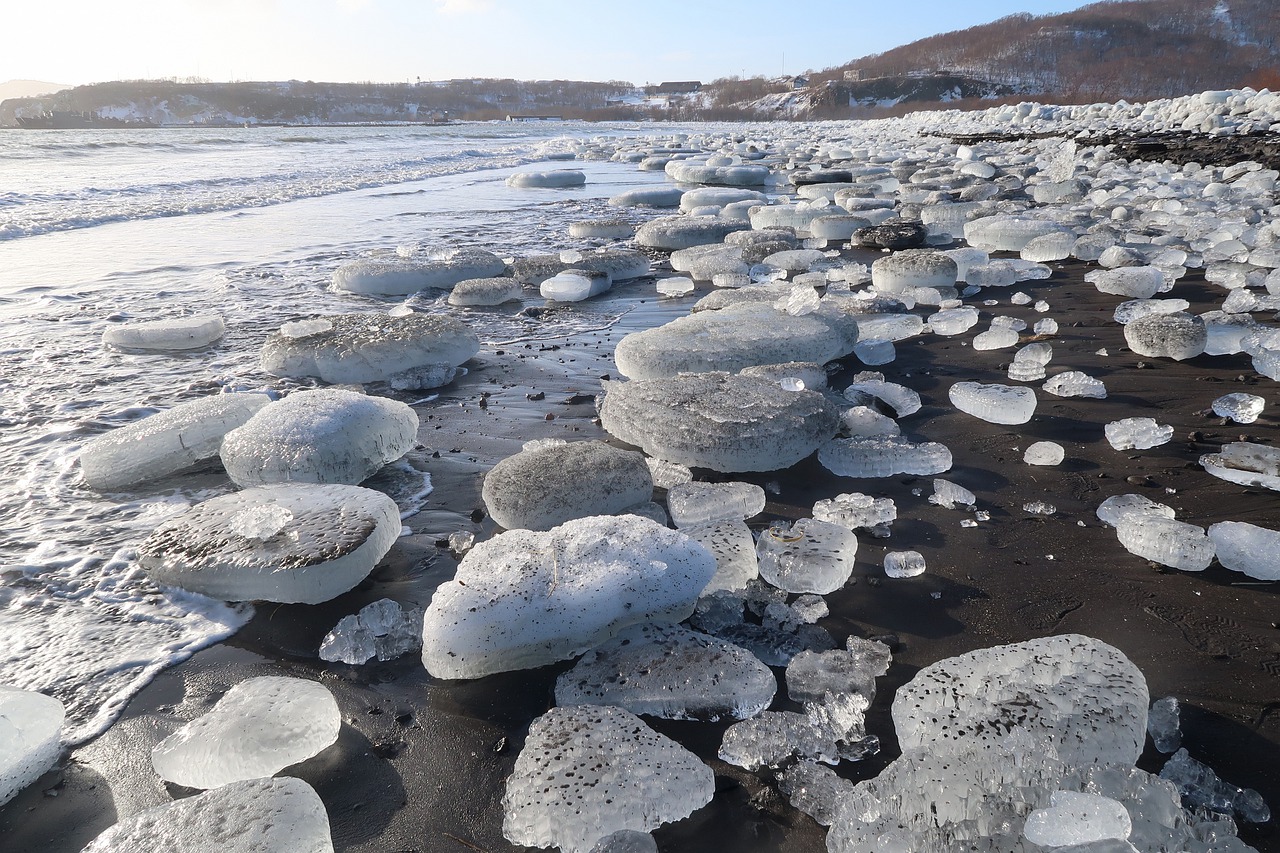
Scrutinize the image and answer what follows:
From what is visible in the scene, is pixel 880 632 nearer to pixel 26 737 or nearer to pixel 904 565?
pixel 904 565

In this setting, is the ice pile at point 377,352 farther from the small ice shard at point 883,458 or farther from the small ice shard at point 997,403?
the small ice shard at point 997,403

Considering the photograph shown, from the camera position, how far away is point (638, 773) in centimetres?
94

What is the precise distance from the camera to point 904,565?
1.40 m

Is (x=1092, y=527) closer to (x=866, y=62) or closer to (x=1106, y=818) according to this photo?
(x=1106, y=818)

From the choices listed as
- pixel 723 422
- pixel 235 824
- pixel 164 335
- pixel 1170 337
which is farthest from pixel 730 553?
pixel 164 335

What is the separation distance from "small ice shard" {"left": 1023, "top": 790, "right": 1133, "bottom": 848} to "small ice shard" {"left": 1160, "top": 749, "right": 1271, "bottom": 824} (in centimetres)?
19

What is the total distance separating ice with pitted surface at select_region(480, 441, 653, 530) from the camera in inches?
61.5

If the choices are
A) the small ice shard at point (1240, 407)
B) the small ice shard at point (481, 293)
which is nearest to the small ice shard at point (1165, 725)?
the small ice shard at point (1240, 407)

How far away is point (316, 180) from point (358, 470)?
931cm

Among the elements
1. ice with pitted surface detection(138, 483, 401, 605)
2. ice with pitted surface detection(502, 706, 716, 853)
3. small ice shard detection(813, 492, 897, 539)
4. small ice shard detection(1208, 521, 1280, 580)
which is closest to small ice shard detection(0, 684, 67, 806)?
ice with pitted surface detection(138, 483, 401, 605)

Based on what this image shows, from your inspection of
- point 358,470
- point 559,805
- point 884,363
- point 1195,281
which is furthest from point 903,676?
point 1195,281

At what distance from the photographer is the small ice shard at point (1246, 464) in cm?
159

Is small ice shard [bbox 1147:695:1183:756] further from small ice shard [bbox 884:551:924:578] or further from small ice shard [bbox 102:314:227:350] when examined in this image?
small ice shard [bbox 102:314:227:350]

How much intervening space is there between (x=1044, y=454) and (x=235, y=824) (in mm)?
1809
